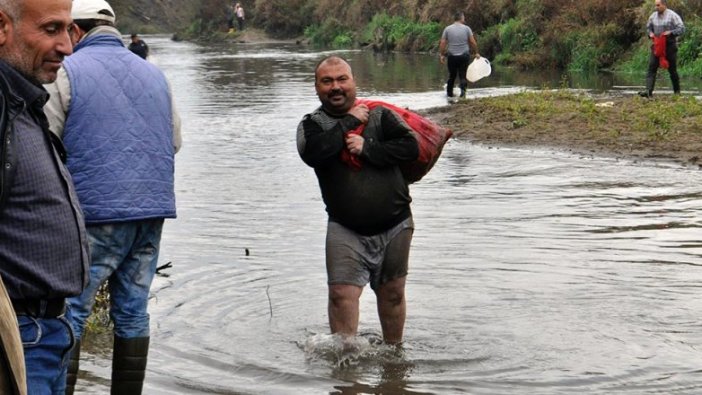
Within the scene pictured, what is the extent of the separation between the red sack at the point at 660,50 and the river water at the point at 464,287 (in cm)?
661

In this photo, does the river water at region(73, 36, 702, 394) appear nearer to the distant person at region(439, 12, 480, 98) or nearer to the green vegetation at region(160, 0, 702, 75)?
the distant person at region(439, 12, 480, 98)

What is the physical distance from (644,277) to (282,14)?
69.0 m

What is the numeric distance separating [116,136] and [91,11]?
2.09 feet

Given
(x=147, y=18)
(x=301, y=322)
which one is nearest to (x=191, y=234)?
(x=301, y=322)

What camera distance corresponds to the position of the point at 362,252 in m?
7.04

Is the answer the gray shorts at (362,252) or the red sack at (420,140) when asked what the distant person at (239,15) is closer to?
the red sack at (420,140)

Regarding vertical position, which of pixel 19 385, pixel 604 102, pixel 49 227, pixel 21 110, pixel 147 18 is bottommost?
pixel 147 18

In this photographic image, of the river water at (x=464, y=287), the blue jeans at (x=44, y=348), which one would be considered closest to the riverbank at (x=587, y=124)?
the river water at (x=464, y=287)

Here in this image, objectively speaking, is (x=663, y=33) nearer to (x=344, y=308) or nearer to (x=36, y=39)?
(x=344, y=308)

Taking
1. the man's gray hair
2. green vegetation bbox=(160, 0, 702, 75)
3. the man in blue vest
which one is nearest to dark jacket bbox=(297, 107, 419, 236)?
the man in blue vest

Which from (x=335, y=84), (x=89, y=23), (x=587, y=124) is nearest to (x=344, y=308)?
(x=335, y=84)

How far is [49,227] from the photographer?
163 inches

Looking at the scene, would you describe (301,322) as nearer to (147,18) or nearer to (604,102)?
(604,102)

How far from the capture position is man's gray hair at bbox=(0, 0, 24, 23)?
4.11 meters
